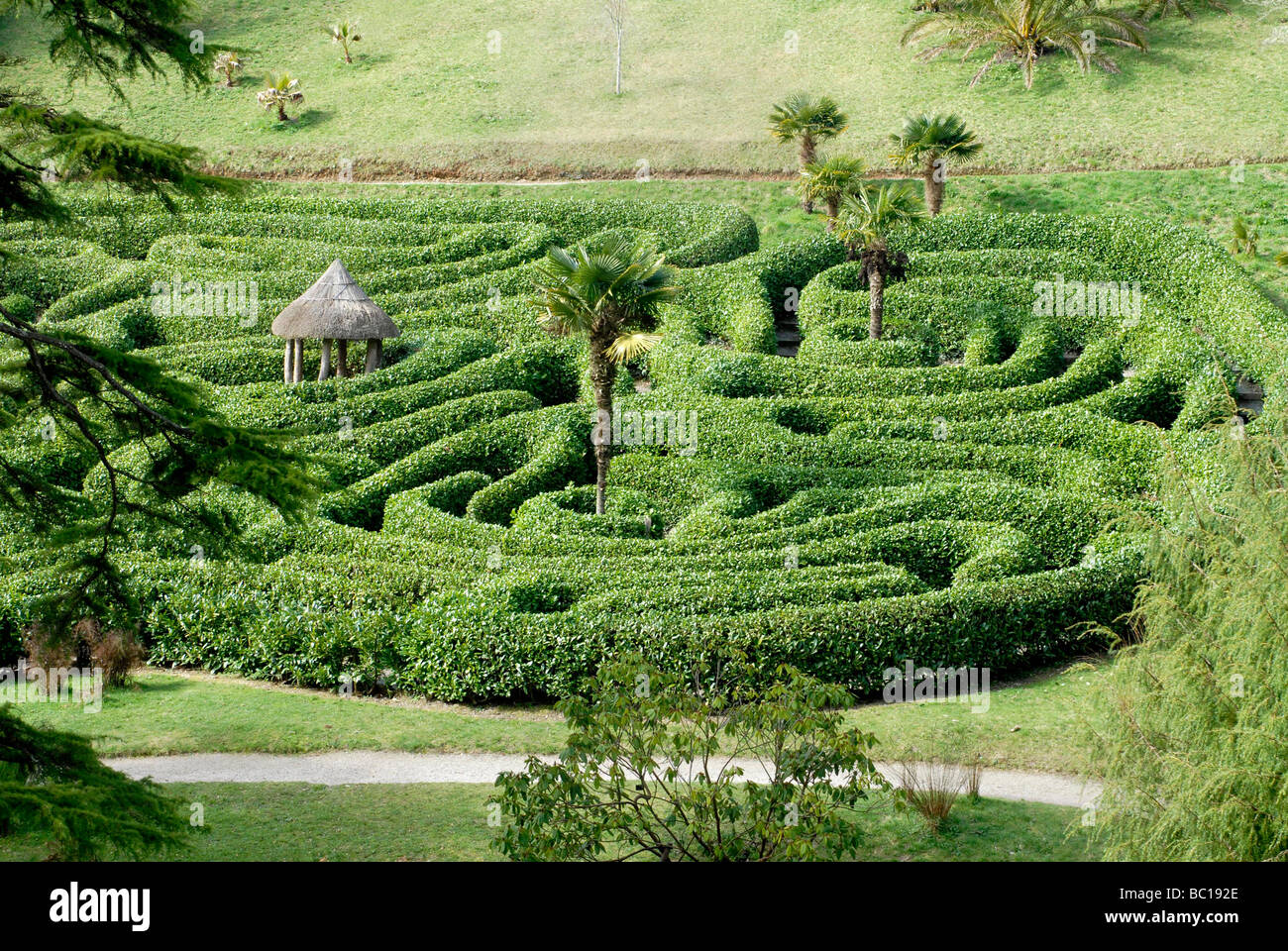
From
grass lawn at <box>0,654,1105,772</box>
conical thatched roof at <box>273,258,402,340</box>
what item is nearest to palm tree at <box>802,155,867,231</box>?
conical thatched roof at <box>273,258,402,340</box>

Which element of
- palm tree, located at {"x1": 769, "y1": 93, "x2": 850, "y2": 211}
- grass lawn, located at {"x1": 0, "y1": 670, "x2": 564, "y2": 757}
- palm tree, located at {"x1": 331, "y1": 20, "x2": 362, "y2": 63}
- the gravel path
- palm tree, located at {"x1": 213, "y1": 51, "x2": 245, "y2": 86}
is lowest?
the gravel path

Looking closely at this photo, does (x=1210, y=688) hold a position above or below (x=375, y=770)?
above

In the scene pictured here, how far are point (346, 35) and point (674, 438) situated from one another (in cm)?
3032

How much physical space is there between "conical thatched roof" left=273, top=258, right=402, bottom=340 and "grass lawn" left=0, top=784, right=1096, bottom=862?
12.4 meters

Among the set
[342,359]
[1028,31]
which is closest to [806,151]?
[1028,31]

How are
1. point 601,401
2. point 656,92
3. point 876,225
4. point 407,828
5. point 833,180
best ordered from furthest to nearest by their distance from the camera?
point 656,92 → point 833,180 → point 876,225 → point 601,401 → point 407,828

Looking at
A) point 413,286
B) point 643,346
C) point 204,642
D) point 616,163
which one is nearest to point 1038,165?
point 616,163

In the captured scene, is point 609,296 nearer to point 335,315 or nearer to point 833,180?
point 335,315

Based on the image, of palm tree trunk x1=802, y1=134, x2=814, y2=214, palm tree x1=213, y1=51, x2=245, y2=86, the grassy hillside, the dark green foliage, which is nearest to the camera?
the dark green foliage

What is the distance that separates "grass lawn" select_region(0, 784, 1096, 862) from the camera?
1330 centimetres

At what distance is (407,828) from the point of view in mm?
13883

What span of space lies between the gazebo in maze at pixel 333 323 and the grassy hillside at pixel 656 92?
13708 mm

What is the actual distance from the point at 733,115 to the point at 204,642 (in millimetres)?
27649

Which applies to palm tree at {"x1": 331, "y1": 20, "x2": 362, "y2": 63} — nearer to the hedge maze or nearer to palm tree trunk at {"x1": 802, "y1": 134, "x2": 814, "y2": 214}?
the hedge maze
